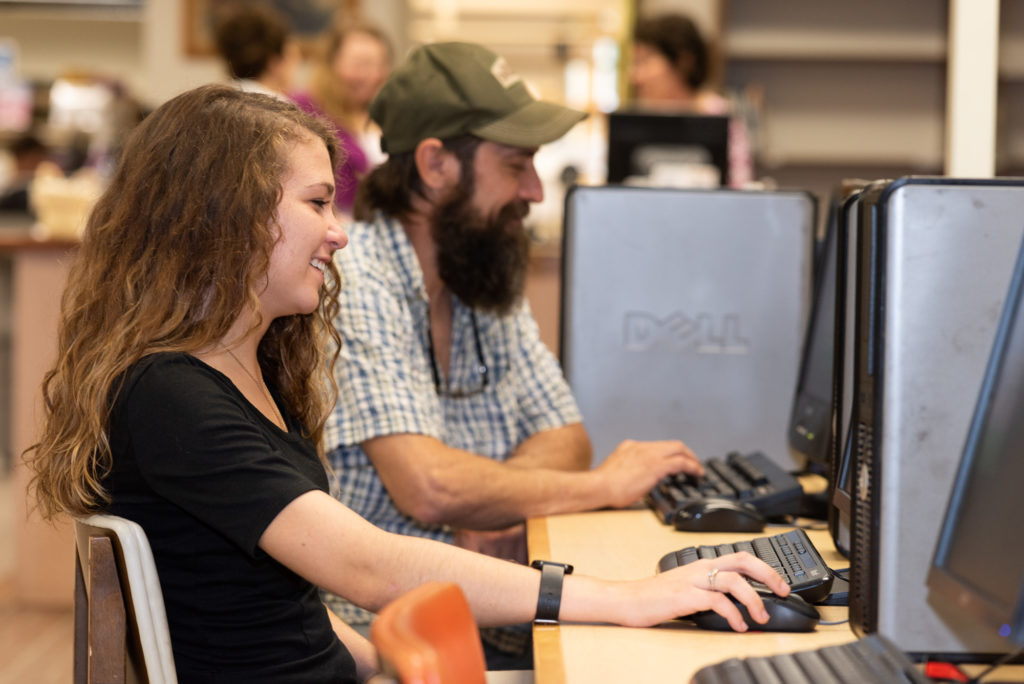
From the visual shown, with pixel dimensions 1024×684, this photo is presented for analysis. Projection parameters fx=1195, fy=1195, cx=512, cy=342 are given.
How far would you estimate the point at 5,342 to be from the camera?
198 inches

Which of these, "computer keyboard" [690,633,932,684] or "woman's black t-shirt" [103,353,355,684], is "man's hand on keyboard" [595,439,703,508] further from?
"computer keyboard" [690,633,932,684]

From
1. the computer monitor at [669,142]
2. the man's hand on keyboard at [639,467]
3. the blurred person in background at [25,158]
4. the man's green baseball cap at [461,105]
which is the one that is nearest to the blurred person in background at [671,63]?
the computer monitor at [669,142]

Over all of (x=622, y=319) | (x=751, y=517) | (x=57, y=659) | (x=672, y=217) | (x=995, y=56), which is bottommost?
(x=57, y=659)

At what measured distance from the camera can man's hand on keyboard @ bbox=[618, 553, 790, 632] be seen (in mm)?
1078

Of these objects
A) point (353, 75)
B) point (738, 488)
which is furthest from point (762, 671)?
point (353, 75)

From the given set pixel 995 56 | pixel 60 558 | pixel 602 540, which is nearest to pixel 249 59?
pixel 60 558

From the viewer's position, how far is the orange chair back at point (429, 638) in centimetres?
69

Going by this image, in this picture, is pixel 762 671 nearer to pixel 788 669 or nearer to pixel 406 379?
pixel 788 669

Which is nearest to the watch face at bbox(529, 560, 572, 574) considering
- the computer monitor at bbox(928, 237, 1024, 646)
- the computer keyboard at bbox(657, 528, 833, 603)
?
the computer keyboard at bbox(657, 528, 833, 603)

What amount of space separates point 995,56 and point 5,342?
4274 millimetres

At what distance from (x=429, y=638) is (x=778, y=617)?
1.44 ft

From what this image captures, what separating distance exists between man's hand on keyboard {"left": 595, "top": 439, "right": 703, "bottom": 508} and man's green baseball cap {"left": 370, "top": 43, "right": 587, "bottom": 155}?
50cm

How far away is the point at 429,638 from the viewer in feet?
2.52

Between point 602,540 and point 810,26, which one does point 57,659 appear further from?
point 810,26
